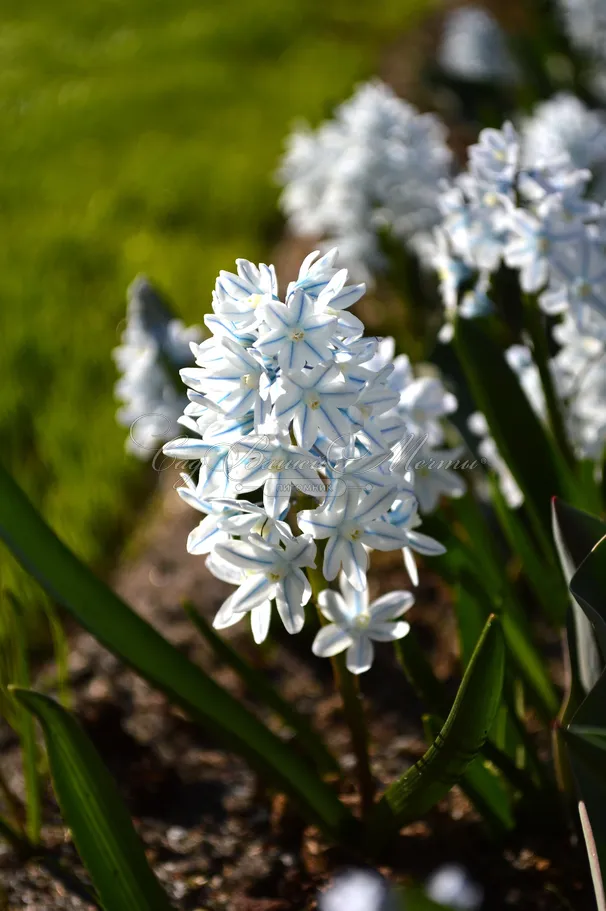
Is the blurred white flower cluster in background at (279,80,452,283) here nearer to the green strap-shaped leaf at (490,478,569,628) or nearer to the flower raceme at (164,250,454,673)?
the green strap-shaped leaf at (490,478,569,628)

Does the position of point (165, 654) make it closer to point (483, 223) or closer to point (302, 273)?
point (302, 273)

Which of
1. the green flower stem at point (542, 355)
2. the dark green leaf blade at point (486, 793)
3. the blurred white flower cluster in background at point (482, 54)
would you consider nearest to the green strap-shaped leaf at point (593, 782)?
the dark green leaf blade at point (486, 793)

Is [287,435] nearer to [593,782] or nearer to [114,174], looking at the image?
[593,782]

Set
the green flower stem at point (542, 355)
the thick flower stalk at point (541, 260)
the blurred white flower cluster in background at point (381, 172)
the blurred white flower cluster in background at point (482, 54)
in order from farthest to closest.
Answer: the blurred white flower cluster in background at point (482, 54)
the blurred white flower cluster in background at point (381, 172)
the green flower stem at point (542, 355)
the thick flower stalk at point (541, 260)

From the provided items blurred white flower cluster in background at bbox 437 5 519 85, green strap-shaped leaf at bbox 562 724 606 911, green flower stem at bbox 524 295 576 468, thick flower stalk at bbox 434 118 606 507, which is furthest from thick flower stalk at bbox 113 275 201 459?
blurred white flower cluster in background at bbox 437 5 519 85

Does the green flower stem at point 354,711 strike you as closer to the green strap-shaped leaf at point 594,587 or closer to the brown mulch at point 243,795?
the brown mulch at point 243,795

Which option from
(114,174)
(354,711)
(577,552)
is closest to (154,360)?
(354,711)
